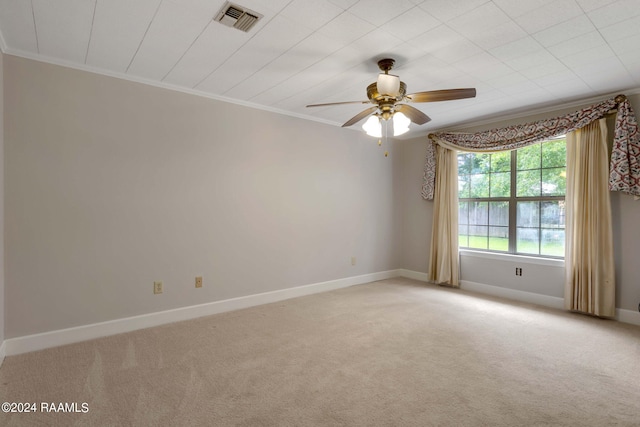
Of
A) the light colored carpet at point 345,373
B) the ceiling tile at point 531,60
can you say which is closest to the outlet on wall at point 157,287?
the light colored carpet at point 345,373

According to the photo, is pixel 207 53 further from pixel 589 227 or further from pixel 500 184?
pixel 589 227

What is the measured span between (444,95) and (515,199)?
8.78ft

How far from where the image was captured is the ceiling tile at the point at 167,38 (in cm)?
205

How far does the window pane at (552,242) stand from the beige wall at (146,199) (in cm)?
267

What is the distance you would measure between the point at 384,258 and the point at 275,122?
2851 mm

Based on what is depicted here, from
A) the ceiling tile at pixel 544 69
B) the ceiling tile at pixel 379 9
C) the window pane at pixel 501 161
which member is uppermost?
the ceiling tile at pixel 544 69

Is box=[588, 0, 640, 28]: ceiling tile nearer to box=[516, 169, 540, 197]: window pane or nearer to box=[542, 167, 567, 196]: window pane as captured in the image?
box=[542, 167, 567, 196]: window pane

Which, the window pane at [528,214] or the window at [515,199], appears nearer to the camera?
the window at [515,199]

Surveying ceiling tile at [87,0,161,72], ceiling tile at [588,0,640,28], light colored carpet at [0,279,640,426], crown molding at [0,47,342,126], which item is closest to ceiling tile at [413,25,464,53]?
ceiling tile at [588,0,640,28]

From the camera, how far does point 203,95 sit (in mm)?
3510

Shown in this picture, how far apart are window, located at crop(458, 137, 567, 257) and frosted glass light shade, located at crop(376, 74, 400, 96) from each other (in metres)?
2.77

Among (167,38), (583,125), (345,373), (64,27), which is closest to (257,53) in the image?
(167,38)

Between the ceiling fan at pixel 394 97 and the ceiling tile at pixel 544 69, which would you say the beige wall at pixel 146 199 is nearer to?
the ceiling fan at pixel 394 97

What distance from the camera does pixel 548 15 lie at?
2.05 metres
